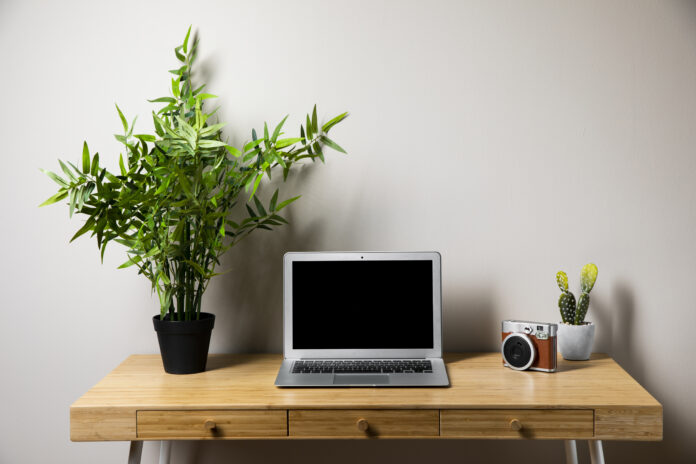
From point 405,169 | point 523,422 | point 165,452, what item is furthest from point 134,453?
point 405,169

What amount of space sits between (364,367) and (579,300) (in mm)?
638

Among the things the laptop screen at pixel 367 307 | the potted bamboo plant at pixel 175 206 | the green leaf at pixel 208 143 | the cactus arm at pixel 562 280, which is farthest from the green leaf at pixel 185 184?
the cactus arm at pixel 562 280

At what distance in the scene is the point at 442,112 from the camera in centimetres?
165

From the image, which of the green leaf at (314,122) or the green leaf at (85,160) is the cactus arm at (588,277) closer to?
the green leaf at (314,122)

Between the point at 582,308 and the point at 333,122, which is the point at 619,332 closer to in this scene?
the point at 582,308

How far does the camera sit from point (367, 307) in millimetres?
1486

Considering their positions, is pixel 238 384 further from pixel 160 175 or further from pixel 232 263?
pixel 160 175

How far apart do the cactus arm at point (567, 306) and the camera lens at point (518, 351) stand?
194 mm

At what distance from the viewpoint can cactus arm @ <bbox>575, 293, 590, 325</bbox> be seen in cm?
153

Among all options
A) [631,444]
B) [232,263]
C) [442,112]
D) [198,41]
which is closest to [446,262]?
[442,112]

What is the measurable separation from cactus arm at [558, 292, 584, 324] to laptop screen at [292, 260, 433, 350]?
38 centimetres

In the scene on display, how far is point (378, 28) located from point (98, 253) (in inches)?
43.1

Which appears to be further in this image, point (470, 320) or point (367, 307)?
point (470, 320)

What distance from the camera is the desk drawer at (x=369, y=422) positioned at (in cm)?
122
